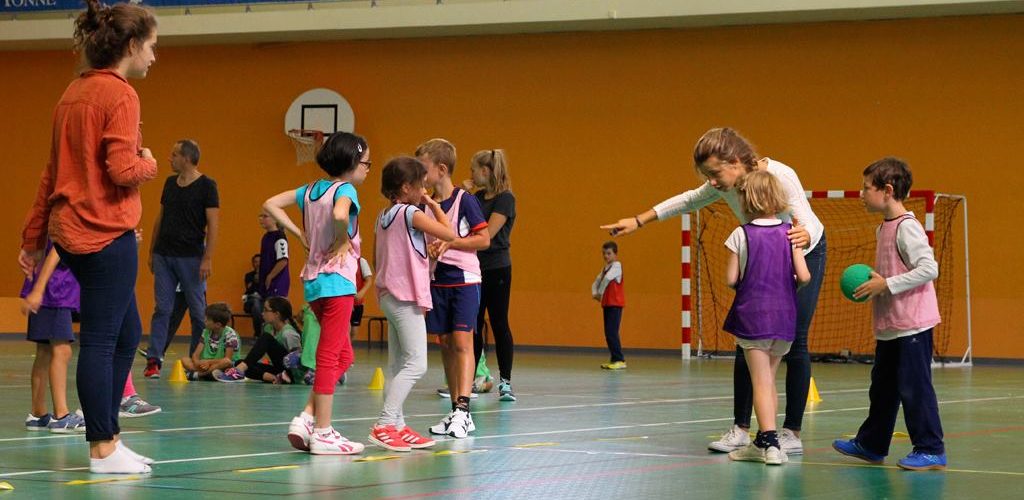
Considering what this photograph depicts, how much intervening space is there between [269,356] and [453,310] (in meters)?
4.17

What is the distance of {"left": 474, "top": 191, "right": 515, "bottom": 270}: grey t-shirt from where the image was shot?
9.05m

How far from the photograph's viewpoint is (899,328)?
19.2 feet

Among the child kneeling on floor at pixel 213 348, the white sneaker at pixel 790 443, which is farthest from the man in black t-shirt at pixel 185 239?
the white sneaker at pixel 790 443

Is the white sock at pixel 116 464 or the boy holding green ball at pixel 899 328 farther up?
the boy holding green ball at pixel 899 328

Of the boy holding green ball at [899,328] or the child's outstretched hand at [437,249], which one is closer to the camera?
the boy holding green ball at [899,328]

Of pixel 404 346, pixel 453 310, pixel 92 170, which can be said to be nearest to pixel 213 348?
pixel 453 310

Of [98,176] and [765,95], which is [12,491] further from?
[765,95]

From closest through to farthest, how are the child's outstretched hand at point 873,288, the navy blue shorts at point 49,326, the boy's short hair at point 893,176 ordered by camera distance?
the child's outstretched hand at point 873,288 → the boy's short hair at point 893,176 → the navy blue shorts at point 49,326

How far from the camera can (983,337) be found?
16406mm

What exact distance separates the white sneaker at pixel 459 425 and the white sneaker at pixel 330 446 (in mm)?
832

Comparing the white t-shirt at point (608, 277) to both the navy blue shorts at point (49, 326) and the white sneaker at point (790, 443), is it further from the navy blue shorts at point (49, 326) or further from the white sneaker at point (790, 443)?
the white sneaker at point (790, 443)

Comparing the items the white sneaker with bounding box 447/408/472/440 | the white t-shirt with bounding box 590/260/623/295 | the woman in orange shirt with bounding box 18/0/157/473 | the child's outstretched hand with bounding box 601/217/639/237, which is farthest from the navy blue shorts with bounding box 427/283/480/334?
the white t-shirt with bounding box 590/260/623/295

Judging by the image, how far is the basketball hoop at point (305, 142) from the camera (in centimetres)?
1886

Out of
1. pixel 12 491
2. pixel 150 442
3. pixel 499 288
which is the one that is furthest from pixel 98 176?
pixel 499 288
